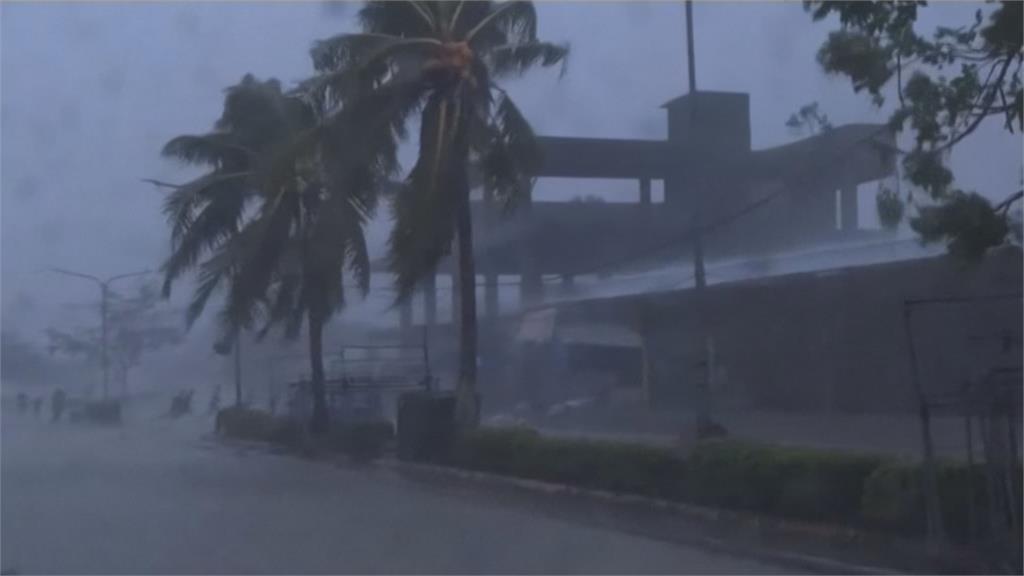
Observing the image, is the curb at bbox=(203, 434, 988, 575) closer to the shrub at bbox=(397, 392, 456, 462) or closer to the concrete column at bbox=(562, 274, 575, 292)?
the shrub at bbox=(397, 392, 456, 462)

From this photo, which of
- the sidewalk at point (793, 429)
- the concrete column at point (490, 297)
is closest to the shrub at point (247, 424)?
the sidewalk at point (793, 429)

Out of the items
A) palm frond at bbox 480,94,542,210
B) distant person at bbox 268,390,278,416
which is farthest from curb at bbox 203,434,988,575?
distant person at bbox 268,390,278,416

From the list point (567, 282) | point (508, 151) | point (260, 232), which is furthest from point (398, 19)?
point (567, 282)

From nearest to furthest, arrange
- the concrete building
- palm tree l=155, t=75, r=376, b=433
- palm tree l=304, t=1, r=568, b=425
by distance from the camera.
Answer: palm tree l=304, t=1, r=568, b=425 → palm tree l=155, t=75, r=376, b=433 → the concrete building

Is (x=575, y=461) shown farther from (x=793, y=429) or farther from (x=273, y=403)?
(x=273, y=403)

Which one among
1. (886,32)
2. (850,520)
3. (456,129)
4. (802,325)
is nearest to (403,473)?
(456,129)

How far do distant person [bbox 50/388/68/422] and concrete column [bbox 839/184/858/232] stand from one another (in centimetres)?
2834

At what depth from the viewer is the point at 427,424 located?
30.4 m

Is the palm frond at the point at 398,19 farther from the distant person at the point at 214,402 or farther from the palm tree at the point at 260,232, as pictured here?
the distant person at the point at 214,402

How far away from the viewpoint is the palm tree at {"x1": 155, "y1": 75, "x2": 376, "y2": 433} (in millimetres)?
36500

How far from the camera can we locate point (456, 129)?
28828mm

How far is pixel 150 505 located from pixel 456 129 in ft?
30.7

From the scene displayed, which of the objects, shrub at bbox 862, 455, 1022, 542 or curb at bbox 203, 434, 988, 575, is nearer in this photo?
shrub at bbox 862, 455, 1022, 542

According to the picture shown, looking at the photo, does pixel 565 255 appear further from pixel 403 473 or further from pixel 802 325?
pixel 403 473
